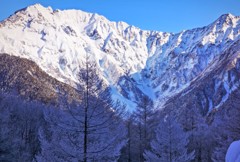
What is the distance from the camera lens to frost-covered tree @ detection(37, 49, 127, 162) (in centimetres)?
1333

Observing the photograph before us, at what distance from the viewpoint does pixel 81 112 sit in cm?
1385

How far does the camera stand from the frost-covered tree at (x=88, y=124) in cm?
1333

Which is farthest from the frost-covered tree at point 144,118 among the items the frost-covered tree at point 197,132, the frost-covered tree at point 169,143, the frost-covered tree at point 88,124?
the frost-covered tree at point 88,124

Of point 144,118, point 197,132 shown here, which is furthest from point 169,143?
point 197,132

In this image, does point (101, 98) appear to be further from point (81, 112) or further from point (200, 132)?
point (200, 132)

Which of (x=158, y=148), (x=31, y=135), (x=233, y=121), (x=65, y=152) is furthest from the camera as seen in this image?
(x=31, y=135)

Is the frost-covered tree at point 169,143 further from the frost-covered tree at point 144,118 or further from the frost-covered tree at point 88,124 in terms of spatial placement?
the frost-covered tree at point 88,124

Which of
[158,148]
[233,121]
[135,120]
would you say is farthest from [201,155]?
[233,121]

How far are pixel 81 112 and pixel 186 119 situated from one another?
24796 mm

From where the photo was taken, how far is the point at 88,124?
546 inches

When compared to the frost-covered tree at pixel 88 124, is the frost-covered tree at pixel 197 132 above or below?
above

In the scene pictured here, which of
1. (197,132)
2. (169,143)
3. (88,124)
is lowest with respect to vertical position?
(88,124)

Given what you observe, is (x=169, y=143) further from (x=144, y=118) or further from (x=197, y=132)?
(x=197, y=132)

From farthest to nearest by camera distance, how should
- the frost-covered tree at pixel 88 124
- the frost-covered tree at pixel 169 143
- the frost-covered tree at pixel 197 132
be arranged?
the frost-covered tree at pixel 197 132 → the frost-covered tree at pixel 169 143 → the frost-covered tree at pixel 88 124
